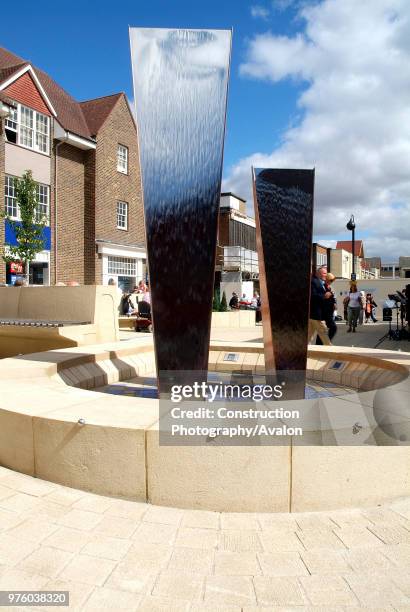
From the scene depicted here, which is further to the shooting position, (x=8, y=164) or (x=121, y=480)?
(x=8, y=164)

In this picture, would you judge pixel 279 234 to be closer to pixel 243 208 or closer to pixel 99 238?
pixel 99 238

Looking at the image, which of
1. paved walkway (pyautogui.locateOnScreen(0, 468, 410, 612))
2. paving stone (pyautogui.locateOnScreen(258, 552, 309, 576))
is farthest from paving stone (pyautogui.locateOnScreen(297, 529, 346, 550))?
paving stone (pyautogui.locateOnScreen(258, 552, 309, 576))

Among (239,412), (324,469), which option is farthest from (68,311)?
(324,469)

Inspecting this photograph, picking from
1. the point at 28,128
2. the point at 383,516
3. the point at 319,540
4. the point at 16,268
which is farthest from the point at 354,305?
the point at 28,128

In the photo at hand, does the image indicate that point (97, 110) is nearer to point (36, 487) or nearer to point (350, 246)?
point (36, 487)

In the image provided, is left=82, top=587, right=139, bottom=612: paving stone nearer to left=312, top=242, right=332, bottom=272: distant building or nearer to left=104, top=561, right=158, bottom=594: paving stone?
left=104, top=561, right=158, bottom=594: paving stone

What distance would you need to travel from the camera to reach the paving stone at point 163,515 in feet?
9.66

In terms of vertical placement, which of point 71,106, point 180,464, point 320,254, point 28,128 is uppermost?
point 71,106

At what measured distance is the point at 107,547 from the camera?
2598 mm

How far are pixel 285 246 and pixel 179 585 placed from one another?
3.98 metres

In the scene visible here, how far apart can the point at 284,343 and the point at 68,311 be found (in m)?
5.97

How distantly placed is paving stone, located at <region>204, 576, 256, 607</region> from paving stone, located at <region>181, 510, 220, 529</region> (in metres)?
0.56

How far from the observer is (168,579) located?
7.65 ft

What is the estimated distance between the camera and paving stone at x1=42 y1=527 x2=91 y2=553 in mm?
2602
